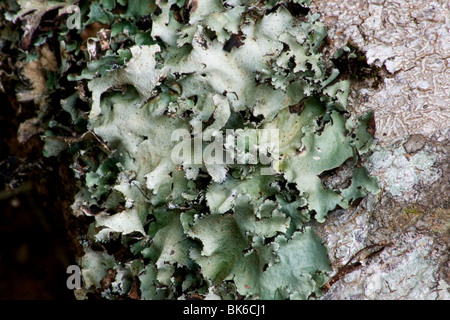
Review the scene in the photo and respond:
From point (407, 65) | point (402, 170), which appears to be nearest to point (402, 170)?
point (402, 170)

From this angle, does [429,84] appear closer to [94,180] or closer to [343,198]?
[343,198]

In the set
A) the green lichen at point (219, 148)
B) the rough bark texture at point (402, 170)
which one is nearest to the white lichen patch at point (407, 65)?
the rough bark texture at point (402, 170)

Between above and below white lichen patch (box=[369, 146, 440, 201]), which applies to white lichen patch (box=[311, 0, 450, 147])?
above

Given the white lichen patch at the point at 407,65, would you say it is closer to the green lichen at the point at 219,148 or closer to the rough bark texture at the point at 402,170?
the rough bark texture at the point at 402,170

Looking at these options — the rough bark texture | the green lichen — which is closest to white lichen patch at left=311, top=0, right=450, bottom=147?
the rough bark texture

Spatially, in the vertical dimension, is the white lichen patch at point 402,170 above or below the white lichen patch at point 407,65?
below

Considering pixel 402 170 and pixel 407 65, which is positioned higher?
pixel 407 65

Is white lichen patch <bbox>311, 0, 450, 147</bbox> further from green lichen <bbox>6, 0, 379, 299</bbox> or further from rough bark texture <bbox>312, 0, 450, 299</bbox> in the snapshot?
green lichen <bbox>6, 0, 379, 299</bbox>

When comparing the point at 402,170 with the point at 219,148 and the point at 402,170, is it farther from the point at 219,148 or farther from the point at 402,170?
the point at 219,148
